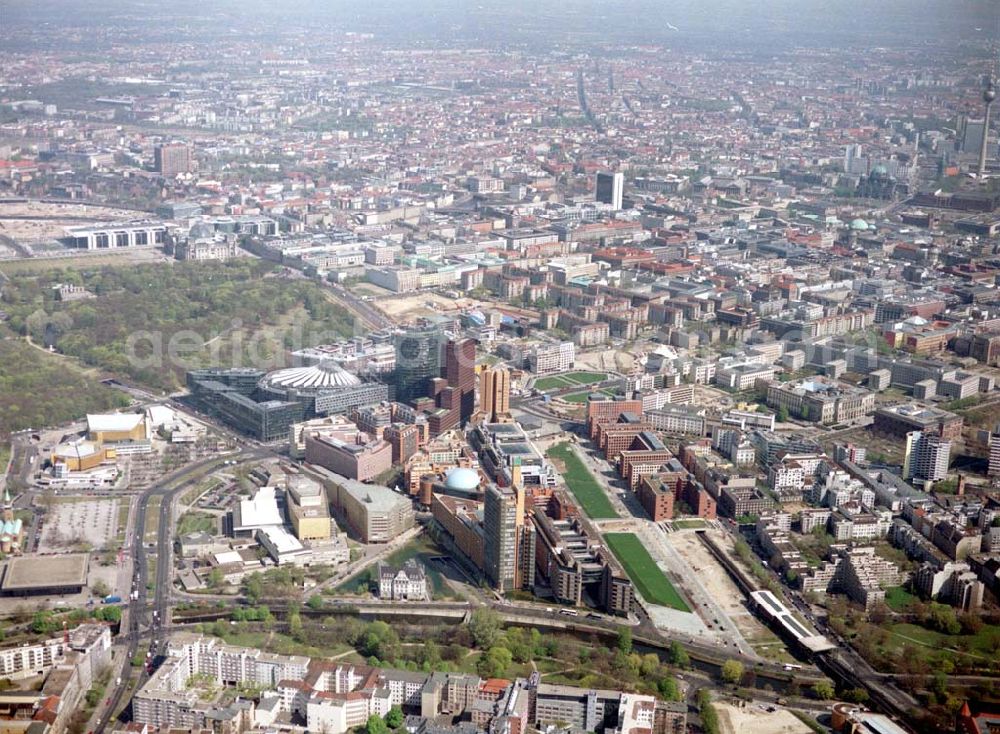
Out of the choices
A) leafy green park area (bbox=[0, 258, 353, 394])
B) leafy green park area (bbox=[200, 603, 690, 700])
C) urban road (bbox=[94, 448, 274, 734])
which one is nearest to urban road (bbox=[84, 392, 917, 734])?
urban road (bbox=[94, 448, 274, 734])

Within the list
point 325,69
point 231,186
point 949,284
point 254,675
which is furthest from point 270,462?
point 325,69

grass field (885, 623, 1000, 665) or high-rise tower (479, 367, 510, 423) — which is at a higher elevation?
high-rise tower (479, 367, 510, 423)

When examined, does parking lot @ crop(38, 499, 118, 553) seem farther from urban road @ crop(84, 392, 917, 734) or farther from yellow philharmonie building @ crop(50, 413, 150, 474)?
yellow philharmonie building @ crop(50, 413, 150, 474)

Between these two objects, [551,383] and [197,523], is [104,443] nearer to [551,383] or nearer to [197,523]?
[197,523]

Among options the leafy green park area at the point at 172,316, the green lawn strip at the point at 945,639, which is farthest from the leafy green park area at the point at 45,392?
the green lawn strip at the point at 945,639

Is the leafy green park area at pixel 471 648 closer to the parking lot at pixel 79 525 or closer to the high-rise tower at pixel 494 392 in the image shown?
the parking lot at pixel 79 525

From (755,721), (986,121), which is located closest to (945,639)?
(755,721)
